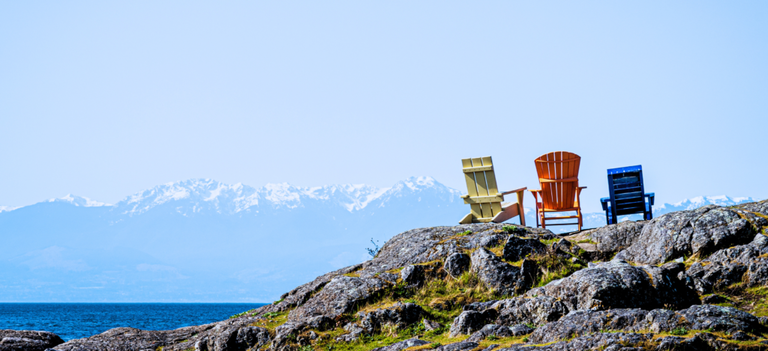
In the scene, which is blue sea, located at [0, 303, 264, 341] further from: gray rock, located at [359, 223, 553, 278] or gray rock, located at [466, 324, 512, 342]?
gray rock, located at [466, 324, 512, 342]

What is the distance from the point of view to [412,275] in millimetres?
10203

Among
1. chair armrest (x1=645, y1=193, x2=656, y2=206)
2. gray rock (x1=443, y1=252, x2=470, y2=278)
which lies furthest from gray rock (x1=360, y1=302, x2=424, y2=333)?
chair armrest (x1=645, y1=193, x2=656, y2=206)

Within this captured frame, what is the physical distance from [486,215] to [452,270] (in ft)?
14.6

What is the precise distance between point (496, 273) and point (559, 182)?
180 inches

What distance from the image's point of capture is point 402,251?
38.1 ft

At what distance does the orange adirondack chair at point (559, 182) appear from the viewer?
1330 centimetres

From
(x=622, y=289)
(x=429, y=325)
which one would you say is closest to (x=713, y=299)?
(x=622, y=289)

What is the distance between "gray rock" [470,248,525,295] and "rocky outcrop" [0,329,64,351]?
27.7 ft

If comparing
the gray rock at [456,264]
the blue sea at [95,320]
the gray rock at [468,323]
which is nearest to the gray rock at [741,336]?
the gray rock at [468,323]

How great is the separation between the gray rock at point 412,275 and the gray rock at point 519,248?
152 cm

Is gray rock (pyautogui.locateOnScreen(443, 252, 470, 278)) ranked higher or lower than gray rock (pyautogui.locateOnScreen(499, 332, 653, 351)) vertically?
higher

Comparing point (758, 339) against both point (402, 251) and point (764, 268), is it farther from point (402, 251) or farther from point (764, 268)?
point (402, 251)

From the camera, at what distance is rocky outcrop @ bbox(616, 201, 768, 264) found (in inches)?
357

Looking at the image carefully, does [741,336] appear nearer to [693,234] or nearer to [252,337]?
[693,234]
